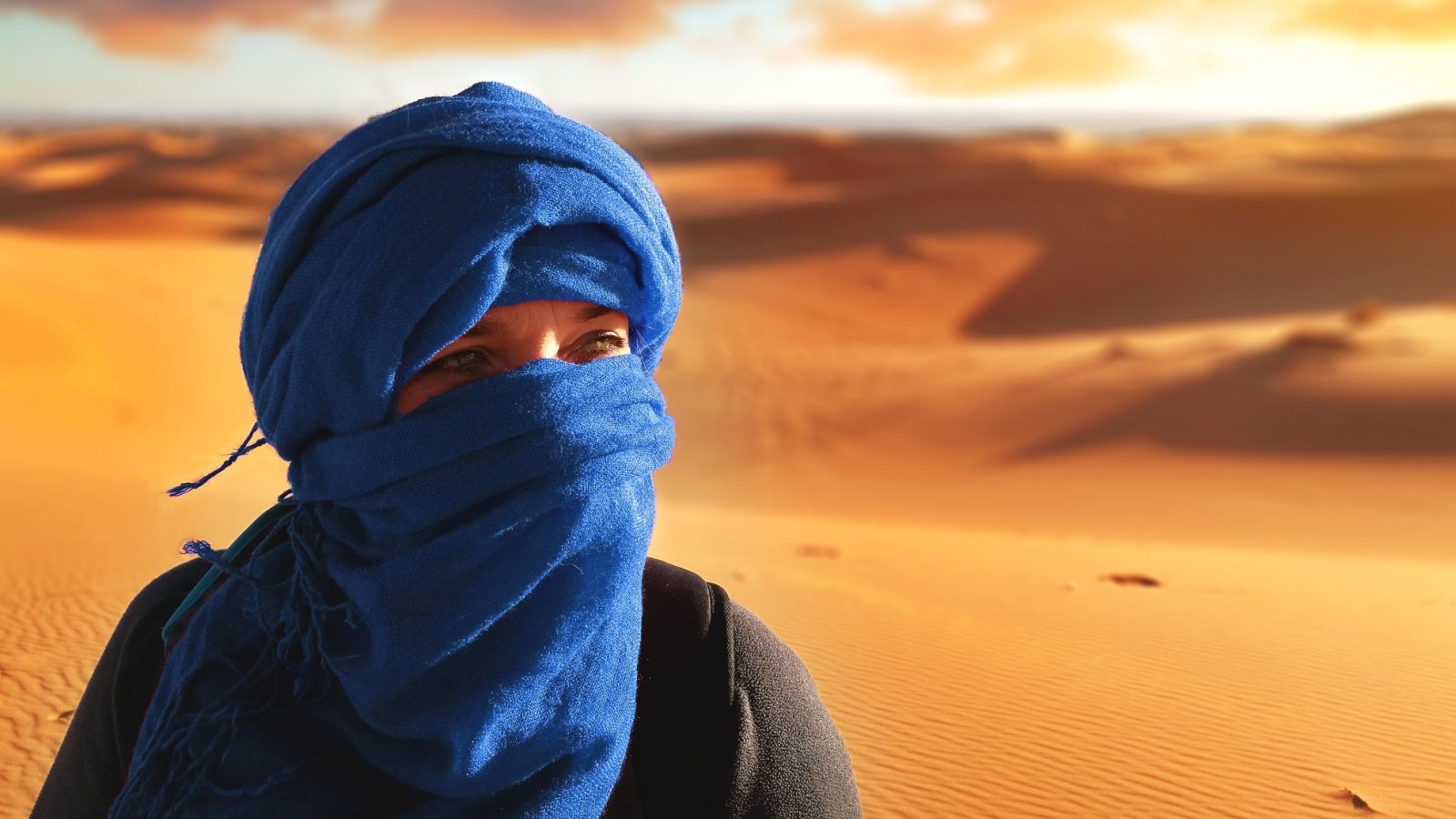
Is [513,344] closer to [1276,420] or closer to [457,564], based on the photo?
[457,564]

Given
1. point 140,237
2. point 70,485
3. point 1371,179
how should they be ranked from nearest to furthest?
point 70,485, point 1371,179, point 140,237

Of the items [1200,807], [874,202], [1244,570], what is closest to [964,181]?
[874,202]

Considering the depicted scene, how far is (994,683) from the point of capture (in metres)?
5.54

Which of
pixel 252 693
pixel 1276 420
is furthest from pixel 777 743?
pixel 1276 420

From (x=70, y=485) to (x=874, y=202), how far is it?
86.9 feet

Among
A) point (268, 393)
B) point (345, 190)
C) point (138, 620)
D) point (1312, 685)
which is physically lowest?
point (1312, 685)

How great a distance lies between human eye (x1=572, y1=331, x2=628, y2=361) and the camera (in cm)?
190

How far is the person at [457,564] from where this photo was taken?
1.69 metres

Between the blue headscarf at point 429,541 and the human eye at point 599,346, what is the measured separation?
0.09 meters

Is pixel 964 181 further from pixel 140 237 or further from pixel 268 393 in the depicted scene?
pixel 268 393

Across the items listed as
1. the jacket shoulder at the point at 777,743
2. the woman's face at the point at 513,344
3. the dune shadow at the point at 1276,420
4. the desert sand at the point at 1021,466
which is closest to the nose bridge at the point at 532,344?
the woman's face at the point at 513,344

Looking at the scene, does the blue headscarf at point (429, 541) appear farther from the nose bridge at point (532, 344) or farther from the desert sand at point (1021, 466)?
the desert sand at point (1021, 466)

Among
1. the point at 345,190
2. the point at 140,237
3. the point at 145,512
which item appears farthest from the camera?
the point at 140,237

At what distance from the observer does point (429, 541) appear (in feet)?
5.56
